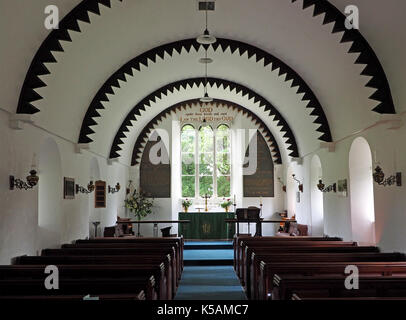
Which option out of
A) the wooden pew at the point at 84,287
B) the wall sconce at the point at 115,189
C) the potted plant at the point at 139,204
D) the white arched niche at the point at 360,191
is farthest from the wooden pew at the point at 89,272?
the potted plant at the point at 139,204

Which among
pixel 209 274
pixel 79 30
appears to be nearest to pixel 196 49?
pixel 79 30

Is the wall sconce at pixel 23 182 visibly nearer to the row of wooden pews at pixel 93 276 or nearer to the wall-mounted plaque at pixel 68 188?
the row of wooden pews at pixel 93 276

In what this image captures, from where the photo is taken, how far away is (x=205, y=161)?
685 inches

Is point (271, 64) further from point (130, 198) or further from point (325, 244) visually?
point (130, 198)

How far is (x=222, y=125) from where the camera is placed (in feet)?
57.0

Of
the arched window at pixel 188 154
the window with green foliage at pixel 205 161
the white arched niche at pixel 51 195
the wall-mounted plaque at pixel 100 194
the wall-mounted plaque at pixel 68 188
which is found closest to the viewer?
the white arched niche at pixel 51 195

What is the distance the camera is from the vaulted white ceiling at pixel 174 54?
684cm

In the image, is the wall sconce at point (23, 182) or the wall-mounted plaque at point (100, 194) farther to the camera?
the wall-mounted plaque at point (100, 194)

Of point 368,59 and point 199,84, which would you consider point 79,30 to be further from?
point 199,84

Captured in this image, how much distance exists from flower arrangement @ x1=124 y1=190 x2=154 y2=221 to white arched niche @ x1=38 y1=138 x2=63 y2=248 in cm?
683

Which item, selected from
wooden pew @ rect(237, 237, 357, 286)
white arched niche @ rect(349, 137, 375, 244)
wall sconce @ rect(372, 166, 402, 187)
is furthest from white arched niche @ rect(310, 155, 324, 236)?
wall sconce @ rect(372, 166, 402, 187)

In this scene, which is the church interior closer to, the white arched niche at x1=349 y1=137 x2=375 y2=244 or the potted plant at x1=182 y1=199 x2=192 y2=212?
the white arched niche at x1=349 y1=137 x2=375 y2=244

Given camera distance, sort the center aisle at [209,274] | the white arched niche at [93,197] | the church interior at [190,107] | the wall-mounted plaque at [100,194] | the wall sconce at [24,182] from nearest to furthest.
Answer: the church interior at [190,107]
the wall sconce at [24,182]
the center aisle at [209,274]
the white arched niche at [93,197]
the wall-mounted plaque at [100,194]

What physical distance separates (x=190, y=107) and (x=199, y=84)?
294 cm
